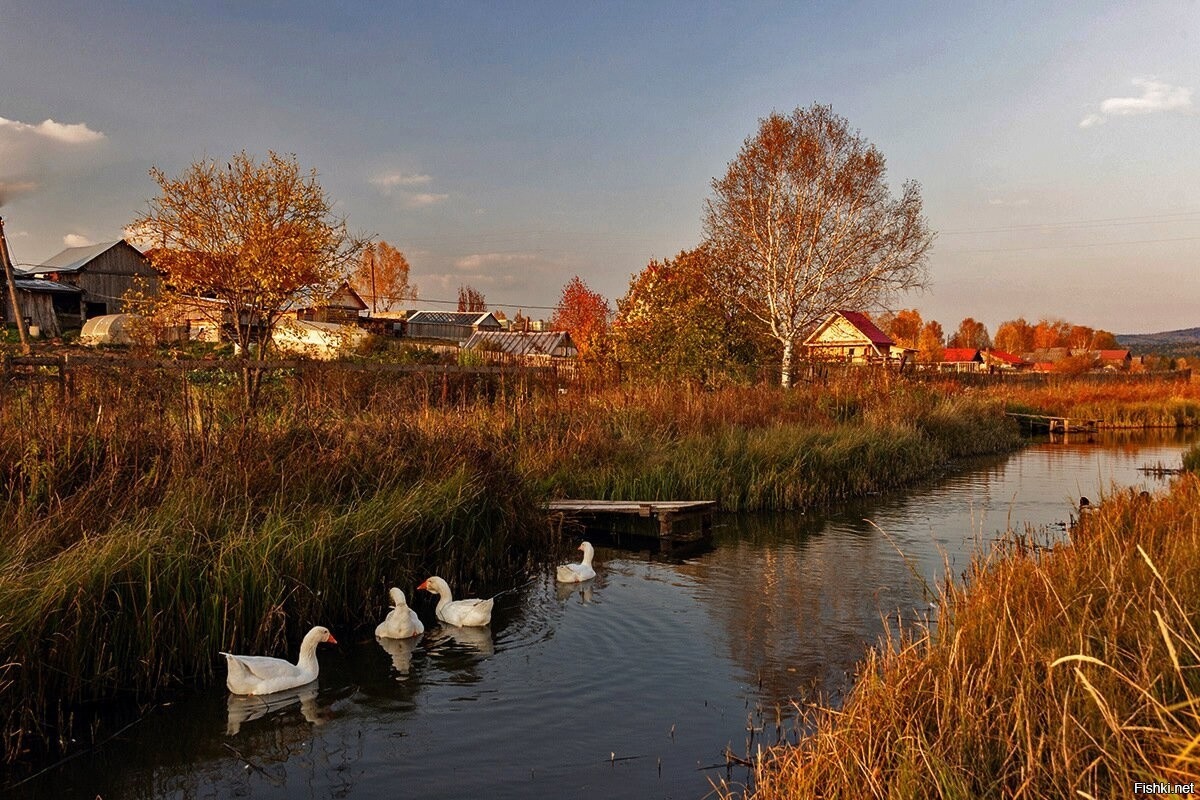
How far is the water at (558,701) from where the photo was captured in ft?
17.9

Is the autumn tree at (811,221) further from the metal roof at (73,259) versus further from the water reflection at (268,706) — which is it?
the metal roof at (73,259)

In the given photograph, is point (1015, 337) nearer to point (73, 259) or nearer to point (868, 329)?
point (868, 329)

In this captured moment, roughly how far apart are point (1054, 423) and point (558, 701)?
3388cm

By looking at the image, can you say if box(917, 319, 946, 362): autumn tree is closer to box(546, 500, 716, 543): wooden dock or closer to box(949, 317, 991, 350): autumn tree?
box(949, 317, 991, 350): autumn tree

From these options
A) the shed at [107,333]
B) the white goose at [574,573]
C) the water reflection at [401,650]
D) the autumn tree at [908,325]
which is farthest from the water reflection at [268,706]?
the autumn tree at [908,325]

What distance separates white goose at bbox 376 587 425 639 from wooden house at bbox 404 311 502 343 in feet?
227

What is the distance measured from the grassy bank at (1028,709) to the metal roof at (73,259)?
216ft

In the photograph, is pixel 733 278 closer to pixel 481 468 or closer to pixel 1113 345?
pixel 481 468

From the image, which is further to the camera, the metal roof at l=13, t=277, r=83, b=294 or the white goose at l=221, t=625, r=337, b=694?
the metal roof at l=13, t=277, r=83, b=294

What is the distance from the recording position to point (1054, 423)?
3509 cm

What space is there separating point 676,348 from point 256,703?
1977 centimetres

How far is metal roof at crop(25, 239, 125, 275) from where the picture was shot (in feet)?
194

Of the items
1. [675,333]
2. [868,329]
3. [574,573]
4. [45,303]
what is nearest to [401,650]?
[574,573]

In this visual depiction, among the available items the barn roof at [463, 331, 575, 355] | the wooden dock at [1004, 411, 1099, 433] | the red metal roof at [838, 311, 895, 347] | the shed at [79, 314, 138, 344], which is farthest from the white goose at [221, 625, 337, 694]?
the red metal roof at [838, 311, 895, 347]
